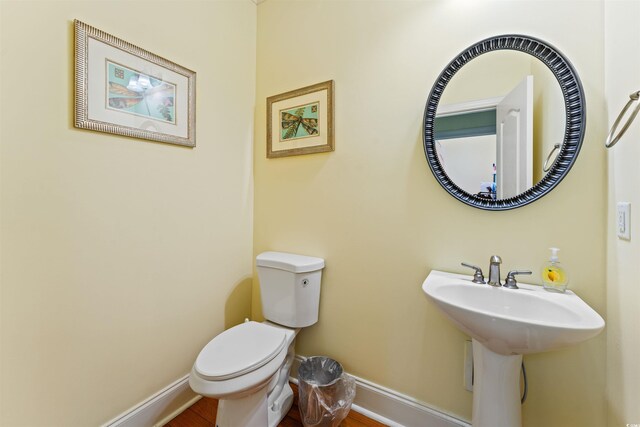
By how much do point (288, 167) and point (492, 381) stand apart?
4.70 feet

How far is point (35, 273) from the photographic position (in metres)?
0.99

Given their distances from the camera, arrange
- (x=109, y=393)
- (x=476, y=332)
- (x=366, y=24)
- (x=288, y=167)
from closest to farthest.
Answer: (x=476, y=332)
(x=109, y=393)
(x=366, y=24)
(x=288, y=167)

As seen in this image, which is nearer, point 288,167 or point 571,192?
point 571,192

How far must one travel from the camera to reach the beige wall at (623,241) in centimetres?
79

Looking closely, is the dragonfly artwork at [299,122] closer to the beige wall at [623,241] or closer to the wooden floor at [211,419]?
the beige wall at [623,241]

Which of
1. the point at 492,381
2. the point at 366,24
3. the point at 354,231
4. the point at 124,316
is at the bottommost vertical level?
the point at 492,381

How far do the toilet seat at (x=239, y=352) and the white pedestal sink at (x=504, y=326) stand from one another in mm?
725

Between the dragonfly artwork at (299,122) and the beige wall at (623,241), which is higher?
the dragonfly artwork at (299,122)

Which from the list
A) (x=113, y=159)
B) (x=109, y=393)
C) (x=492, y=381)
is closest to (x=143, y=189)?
(x=113, y=159)

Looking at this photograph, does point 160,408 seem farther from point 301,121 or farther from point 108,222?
point 301,121

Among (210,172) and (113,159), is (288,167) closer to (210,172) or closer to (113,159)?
(210,172)

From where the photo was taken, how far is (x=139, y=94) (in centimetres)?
125

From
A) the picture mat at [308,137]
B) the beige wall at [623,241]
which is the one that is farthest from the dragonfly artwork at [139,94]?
the beige wall at [623,241]

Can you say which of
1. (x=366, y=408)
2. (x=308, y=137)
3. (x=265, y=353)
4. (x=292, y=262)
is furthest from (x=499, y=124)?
(x=366, y=408)
